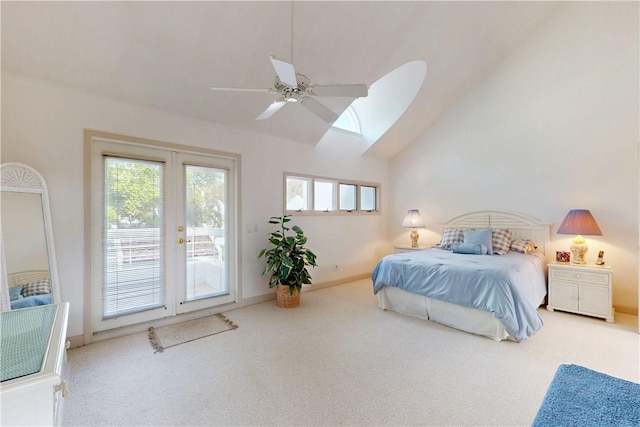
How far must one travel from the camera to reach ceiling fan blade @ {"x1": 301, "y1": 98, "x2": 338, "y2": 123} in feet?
7.74

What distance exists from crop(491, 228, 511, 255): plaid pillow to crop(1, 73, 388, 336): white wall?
230 centimetres

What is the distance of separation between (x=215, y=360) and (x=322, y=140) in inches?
144

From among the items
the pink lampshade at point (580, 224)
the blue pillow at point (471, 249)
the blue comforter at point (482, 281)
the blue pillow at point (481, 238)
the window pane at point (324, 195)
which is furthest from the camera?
the window pane at point (324, 195)

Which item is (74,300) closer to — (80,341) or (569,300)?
(80,341)

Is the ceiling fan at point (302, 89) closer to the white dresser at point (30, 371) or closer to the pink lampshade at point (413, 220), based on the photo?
the white dresser at point (30, 371)

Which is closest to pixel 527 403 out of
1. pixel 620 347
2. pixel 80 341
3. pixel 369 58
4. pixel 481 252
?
pixel 620 347

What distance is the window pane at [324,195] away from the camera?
16.1ft

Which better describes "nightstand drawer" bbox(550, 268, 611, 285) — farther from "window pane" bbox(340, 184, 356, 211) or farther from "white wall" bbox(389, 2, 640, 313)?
"window pane" bbox(340, 184, 356, 211)

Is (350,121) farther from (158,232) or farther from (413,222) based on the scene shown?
(158,232)

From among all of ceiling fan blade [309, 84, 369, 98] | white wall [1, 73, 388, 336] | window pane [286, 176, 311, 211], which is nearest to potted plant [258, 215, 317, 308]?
white wall [1, 73, 388, 336]

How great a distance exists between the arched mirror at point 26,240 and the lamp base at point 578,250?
594cm

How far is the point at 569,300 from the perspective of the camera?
11.6 feet

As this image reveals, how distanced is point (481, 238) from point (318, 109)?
3227 millimetres

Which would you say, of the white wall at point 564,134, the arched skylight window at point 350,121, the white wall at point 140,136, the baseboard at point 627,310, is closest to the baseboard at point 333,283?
the white wall at point 140,136
